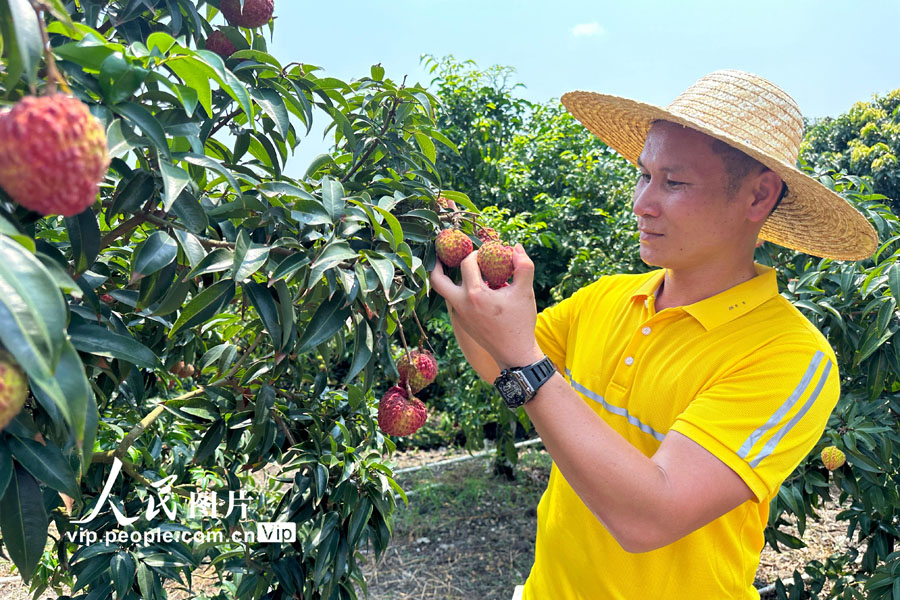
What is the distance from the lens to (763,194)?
4.11 ft

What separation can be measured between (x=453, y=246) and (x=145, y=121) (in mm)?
573

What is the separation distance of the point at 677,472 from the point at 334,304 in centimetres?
60

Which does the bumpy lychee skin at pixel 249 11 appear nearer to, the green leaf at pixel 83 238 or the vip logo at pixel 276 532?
the green leaf at pixel 83 238

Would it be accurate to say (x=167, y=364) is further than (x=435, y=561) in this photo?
No

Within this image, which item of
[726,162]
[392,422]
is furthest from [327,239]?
[726,162]

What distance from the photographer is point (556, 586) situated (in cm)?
132

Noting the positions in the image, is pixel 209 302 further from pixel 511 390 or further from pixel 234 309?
pixel 234 309

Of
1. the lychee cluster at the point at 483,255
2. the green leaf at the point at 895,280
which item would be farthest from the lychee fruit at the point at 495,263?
the green leaf at the point at 895,280

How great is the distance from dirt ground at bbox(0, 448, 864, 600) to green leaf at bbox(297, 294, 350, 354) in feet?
6.89

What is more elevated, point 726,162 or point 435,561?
point 726,162

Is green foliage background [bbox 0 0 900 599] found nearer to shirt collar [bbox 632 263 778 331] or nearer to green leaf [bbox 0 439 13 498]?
green leaf [bbox 0 439 13 498]

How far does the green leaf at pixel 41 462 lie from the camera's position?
30.5 inches

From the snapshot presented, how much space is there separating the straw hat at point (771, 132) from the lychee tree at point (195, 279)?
0.46m

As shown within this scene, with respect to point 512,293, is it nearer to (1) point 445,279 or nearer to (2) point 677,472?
(1) point 445,279
